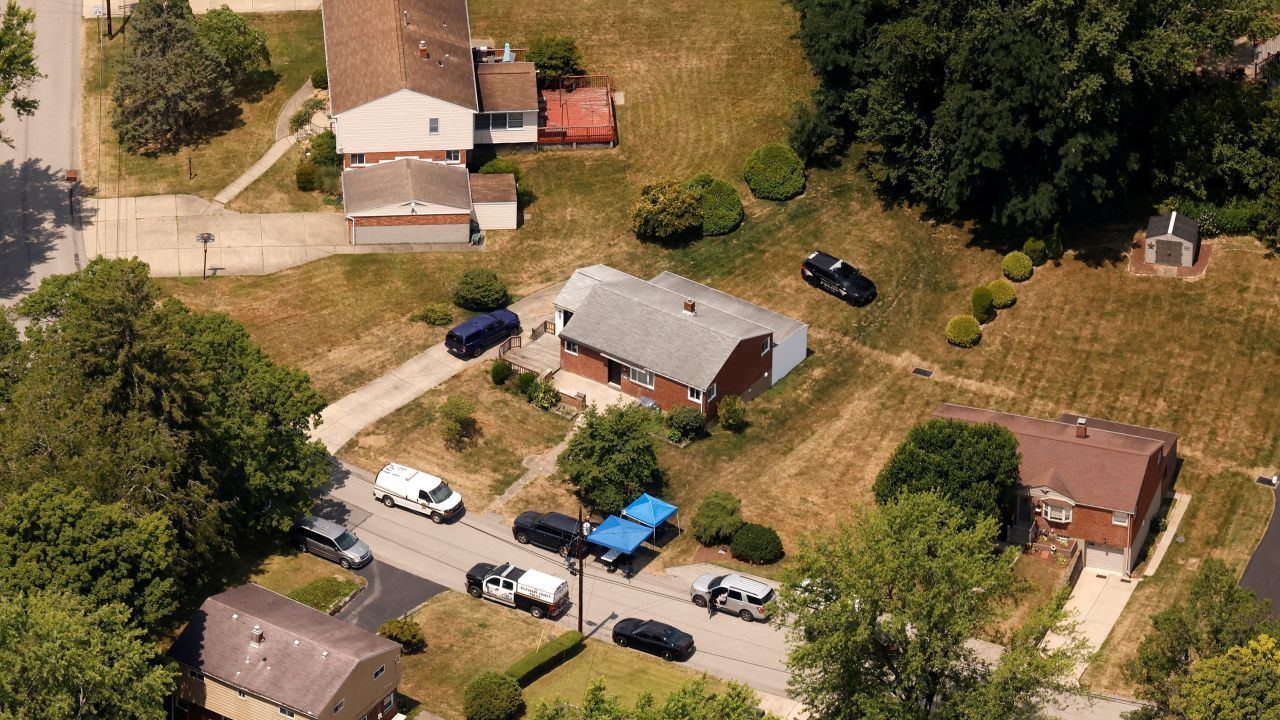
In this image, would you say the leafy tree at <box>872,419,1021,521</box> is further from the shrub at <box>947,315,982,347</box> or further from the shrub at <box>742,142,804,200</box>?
the shrub at <box>742,142,804,200</box>

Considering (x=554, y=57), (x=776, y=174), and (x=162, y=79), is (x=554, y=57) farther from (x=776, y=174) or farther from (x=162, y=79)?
(x=162, y=79)

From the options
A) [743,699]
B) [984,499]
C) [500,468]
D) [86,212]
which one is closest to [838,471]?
[984,499]

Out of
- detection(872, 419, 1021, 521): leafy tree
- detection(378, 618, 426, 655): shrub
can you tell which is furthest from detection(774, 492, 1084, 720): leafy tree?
detection(378, 618, 426, 655): shrub

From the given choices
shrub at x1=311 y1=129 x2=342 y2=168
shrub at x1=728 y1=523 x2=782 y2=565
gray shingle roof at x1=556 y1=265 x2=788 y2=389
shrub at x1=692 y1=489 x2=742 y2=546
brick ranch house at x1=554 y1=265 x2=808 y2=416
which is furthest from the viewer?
shrub at x1=311 y1=129 x2=342 y2=168

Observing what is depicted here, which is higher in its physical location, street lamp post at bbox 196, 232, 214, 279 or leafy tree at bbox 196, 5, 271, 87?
leafy tree at bbox 196, 5, 271, 87

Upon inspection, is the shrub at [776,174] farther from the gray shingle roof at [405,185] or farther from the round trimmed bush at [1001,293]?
the gray shingle roof at [405,185]

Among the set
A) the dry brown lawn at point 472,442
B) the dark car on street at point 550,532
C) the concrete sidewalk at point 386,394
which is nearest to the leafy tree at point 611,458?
the dark car on street at point 550,532
